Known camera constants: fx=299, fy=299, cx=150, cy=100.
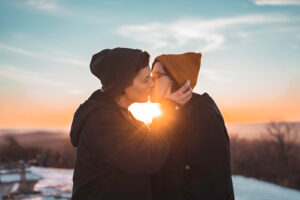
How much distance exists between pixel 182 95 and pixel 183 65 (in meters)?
0.29

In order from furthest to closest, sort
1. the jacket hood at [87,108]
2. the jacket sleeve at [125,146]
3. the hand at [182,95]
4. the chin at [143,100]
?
the chin at [143,100] → the hand at [182,95] → the jacket hood at [87,108] → the jacket sleeve at [125,146]

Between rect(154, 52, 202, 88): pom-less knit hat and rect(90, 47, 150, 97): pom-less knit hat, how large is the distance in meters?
0.23

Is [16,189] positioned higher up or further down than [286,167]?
higher up

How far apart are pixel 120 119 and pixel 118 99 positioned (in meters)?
0.27

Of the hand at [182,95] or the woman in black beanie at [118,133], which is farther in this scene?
the hand at [182,95]

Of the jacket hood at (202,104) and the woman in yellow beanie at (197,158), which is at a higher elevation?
the jacket hood at (202,104)

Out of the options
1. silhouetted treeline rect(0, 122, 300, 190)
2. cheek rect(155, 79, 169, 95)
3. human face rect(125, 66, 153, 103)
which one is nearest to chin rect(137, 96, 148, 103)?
human face rect(125, 66, 153, 103)

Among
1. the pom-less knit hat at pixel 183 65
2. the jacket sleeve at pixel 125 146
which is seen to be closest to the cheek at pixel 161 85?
the pom-less knit hat at pixel 183 65

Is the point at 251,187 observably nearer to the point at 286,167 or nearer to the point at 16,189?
the point at 16,189

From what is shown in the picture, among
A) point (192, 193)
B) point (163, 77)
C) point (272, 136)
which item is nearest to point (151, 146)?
point (192, 193)

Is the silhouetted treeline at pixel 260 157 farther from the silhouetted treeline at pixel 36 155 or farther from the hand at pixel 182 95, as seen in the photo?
the hand at pixel 182 95

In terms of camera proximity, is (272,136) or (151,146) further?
(272,136)

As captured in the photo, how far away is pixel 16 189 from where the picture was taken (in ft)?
32.4

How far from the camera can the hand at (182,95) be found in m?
2.23
